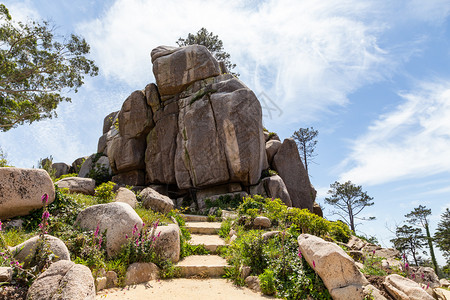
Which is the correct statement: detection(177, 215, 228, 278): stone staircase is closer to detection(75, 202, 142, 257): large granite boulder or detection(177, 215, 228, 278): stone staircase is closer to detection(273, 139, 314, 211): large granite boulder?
detection(75, 202, 142, 257): large granite boulder

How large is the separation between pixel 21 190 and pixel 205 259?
5078mm

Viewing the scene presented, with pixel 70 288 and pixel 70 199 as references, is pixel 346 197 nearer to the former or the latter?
pixel 70 199

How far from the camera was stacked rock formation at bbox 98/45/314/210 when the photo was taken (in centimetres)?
1578

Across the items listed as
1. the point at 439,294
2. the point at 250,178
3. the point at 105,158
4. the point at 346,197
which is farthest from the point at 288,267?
the point at 346,197

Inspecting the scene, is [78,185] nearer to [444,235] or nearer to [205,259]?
[205,259]

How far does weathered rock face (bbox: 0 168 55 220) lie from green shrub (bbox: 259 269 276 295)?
18.6 feet

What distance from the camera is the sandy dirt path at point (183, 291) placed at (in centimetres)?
507

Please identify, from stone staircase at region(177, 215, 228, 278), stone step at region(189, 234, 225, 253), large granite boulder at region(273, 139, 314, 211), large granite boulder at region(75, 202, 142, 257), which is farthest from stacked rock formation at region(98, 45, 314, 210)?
large granite boulder at region(75, 202, 142, 257)

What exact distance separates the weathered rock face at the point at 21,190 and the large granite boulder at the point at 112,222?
1.16 metres

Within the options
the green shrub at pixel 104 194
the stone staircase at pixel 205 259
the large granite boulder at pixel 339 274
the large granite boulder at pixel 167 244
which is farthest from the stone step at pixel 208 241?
the large granite boulder at pixel 339 274

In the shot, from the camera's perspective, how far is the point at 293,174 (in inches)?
723

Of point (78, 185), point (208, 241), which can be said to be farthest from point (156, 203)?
point (78, 185)

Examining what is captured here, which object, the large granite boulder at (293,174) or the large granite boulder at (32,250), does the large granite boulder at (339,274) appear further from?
the large granite boulder at (293,174)

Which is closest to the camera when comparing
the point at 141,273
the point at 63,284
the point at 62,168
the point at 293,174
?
the point at 63,284
